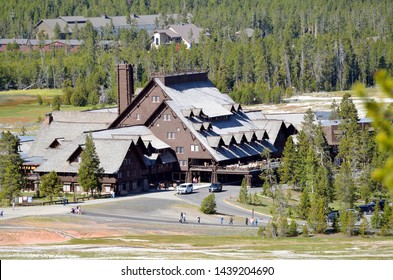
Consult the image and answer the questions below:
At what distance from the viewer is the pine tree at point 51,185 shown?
6619cm

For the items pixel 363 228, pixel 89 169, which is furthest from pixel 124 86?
pixel 363 228

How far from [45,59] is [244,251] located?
145091 mm

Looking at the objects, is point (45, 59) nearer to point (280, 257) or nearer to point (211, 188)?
point (211, 188)

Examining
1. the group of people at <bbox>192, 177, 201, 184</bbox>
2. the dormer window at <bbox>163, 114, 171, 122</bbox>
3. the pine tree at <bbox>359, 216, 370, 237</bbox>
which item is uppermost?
the dormer window at <bbox>163, 114, 171, 122</bbox>

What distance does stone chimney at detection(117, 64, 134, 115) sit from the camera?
284ft

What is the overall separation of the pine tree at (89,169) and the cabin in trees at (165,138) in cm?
154

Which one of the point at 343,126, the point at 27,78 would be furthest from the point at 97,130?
the point at 27,78

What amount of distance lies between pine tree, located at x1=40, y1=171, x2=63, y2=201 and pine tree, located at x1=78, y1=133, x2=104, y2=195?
1.96m

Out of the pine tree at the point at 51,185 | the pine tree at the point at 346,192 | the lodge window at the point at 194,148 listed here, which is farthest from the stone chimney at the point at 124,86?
the pine tree at the point at 346,192

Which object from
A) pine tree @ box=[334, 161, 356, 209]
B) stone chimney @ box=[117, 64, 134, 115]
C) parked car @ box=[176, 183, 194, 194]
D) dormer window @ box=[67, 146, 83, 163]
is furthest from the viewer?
stone chimney @ box=[117, 64, 134, 115]

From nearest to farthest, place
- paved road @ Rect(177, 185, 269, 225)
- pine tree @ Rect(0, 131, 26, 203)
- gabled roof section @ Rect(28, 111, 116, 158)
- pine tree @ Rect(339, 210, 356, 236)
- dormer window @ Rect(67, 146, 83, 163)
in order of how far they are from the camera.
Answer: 1. pine tree @ Rect(339, 210, 356, 236)
2. paved road @ Rect(177, 185, 269, 225)
3. pine tree @ Rect(0, 131, 26, 203)
4. dormer window @ Rect(67, 146, 83, 163)
5. gabled roof section @ Rect(28, 111, 116, 158)

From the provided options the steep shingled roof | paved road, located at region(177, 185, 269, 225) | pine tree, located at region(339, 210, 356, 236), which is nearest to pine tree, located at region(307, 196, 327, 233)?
pine tree, located at region(339, 210, 356, 236)

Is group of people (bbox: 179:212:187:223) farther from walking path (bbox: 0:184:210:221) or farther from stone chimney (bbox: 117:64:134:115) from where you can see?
stone chimney (bbox: 117:64:134:115)

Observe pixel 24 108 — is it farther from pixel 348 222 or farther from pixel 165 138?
→ pixel 348 222
